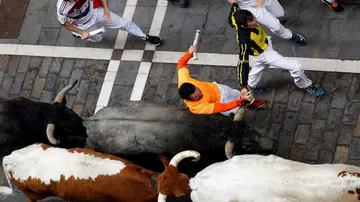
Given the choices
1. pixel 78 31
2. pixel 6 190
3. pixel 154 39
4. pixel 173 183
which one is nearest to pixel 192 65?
pixel 154 39

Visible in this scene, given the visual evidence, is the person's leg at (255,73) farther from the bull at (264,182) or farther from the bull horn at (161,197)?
the bull horn at (161,197)

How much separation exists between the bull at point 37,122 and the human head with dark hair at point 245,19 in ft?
9.46

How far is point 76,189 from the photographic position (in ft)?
28.7

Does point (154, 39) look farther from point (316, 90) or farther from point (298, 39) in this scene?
point (316, 90)

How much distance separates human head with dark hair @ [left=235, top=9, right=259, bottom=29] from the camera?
8.62m

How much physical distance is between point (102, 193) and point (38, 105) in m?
2.18

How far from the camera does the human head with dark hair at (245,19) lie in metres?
8.62

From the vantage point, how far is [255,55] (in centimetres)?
934

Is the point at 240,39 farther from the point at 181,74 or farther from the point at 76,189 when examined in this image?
the point at 76,189

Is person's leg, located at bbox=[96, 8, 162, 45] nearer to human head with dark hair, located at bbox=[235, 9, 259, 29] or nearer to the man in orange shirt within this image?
the man in orange shirt

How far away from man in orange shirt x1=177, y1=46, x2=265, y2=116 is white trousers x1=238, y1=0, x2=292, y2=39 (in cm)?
138

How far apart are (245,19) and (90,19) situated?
3.56 meters

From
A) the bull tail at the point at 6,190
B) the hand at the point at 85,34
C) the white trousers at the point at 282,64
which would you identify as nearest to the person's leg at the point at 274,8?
the white trousers at the point at 282,64

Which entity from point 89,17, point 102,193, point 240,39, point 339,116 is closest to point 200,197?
point 102,193
